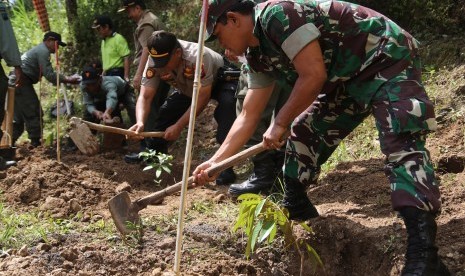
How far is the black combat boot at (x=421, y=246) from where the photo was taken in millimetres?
3115

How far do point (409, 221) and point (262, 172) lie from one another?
2.11 meters

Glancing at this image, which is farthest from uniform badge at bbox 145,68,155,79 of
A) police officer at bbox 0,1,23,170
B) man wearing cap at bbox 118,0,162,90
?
police officer at bbox 0,1,23,170

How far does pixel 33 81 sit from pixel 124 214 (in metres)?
4.48

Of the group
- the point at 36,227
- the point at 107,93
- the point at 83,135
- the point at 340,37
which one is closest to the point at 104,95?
the point at 107,93

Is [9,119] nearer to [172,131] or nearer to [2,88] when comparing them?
[2,88]

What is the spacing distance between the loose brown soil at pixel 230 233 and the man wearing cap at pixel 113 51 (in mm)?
3124

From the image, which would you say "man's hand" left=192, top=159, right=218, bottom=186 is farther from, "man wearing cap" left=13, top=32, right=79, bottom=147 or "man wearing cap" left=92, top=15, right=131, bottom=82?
"man wearing cap" left=92, top=15, right=131, bottom=82

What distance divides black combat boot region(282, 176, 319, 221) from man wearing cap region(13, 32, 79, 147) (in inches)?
189

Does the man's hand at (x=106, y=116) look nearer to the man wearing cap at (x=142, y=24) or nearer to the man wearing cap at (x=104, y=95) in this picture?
the man wearing cap at (x=104, y=95)

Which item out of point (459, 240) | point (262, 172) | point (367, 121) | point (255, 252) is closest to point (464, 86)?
point (367, 121)

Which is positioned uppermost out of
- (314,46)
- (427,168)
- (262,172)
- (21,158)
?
(314,46)

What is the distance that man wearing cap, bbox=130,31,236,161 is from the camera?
17.7 ft

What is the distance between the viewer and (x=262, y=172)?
5.19 meters

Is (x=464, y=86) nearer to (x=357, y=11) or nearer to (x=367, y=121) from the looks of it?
(x=367, y=121)
